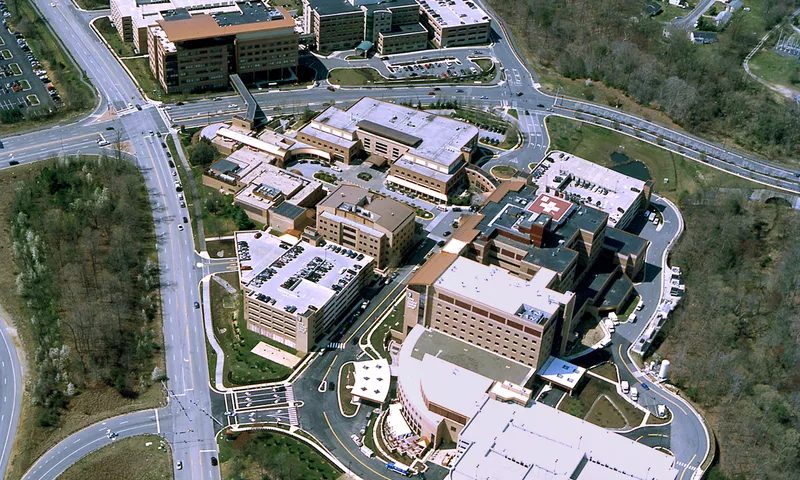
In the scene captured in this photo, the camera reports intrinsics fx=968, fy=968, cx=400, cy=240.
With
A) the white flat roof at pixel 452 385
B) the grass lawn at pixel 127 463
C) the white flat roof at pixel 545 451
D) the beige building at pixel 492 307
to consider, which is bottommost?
the grass lawn at pixel 127 463

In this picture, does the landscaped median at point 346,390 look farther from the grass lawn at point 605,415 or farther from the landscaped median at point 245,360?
the grass lawn at point 605,415

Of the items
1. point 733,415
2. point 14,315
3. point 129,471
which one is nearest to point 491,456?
point 733,415

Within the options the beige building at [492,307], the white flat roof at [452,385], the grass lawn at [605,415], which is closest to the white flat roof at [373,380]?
the white flat roof at [452,385]

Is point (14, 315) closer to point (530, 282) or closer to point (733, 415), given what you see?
point (530, 282)

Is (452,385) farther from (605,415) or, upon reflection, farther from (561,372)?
(605,415)

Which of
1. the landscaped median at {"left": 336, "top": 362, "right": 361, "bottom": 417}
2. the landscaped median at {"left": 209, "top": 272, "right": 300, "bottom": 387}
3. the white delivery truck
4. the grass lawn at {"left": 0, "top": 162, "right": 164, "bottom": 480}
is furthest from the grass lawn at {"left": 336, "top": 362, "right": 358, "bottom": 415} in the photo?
the grass lawn at {"left": 0, "top": 162, "right": 164, "bottom": 480}

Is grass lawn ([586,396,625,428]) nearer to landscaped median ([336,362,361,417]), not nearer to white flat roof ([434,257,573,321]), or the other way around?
white flat roof ([434,257,573,321])
